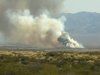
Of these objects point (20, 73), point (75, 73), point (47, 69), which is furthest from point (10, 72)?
point (75, 73)

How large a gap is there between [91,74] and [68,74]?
3184 mm

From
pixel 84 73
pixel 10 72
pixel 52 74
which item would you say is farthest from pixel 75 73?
pixel 10 72

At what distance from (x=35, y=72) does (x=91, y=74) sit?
25.8 feet

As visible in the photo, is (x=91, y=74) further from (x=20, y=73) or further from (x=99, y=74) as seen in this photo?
Answer: (x=20, y=73)

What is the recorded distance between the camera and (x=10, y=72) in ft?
179

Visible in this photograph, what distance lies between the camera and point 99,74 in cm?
5344

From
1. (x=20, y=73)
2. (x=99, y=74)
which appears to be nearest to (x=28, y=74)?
(x=20, y=73)

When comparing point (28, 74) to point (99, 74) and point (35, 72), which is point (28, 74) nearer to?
point (35, 72)

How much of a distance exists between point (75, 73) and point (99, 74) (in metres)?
3.46

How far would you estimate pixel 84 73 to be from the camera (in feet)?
180

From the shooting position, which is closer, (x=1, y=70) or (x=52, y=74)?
(x=52, y=74)

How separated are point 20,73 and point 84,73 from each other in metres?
8.97

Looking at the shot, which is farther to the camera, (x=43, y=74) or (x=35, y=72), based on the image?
(x=35, y=72)

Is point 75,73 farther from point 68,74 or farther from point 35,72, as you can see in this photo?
point 35,72
